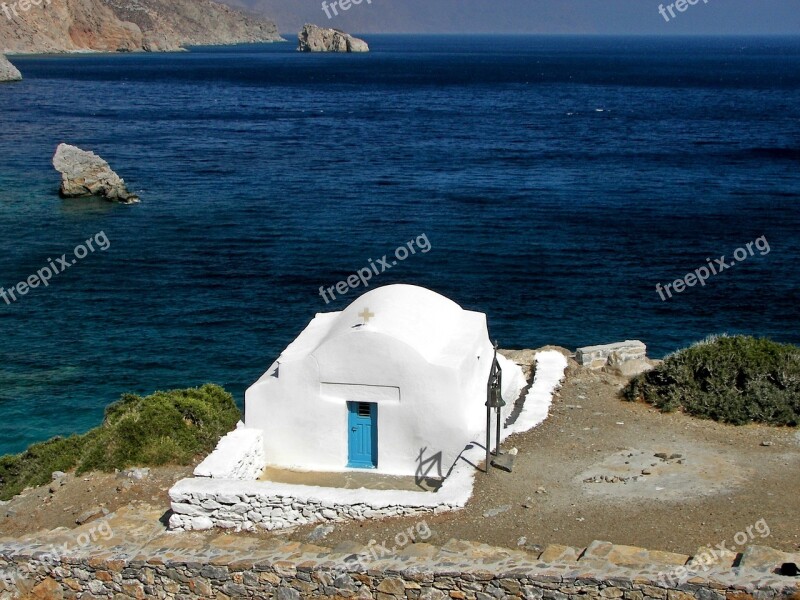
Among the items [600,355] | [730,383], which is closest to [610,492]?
[730,383]

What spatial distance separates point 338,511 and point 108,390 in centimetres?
1693

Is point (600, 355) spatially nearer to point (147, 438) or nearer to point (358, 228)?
point (147, 438)

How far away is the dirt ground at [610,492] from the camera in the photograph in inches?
528

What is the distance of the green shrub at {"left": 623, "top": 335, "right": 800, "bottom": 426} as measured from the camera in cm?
1773

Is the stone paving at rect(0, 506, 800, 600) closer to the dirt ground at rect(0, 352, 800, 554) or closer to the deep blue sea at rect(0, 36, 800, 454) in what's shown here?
the dirt ground at rect(0, 352, 800, 554)

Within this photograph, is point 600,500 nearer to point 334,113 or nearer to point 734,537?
point 734,537

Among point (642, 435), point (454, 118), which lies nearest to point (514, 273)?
point (642, 435)

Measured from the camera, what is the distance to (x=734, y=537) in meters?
13.1

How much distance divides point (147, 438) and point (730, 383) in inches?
435

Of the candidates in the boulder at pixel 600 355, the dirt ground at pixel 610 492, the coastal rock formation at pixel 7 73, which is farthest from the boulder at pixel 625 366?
the coastal rock formation at pixel 7 73

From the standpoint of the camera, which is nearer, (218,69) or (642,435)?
(642,435)

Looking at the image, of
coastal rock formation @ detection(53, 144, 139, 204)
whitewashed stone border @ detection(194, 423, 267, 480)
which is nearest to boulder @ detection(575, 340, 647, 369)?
whitewashed stone border @ detection(194, 423, 267, 480)

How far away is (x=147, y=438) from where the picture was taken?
58.1 feet

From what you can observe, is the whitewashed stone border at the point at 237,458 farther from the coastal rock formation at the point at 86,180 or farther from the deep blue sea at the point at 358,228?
the coastal rock formation at the point at 86,180
